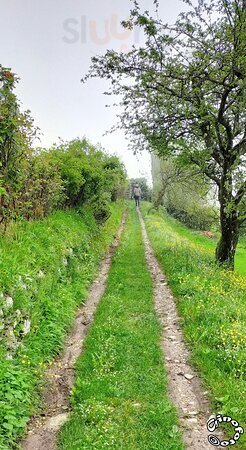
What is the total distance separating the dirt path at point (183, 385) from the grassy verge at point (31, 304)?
2.46m

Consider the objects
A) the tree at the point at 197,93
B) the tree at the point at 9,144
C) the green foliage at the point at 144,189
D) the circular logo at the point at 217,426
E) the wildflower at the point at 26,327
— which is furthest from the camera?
the green foliage at the point at 144,189

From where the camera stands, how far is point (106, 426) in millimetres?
4770

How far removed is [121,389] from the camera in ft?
18.7

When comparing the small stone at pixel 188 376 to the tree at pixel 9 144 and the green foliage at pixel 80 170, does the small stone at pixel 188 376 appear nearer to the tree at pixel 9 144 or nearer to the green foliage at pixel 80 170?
the tree at pixel 9 144

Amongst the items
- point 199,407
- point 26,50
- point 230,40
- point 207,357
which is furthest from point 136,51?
point 199,407

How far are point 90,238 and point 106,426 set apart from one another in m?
12.2

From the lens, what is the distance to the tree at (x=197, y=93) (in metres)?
11.5

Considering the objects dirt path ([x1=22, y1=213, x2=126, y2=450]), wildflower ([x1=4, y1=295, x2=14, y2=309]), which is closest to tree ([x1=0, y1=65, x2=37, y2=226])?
wildflower ([x1=4, y1=295, x2=14, y2=309])

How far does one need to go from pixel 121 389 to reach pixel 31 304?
2.73m

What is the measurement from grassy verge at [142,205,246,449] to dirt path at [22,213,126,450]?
2.60 meters

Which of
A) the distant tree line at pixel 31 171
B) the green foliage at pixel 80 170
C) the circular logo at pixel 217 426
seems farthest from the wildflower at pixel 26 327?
the green foliage at pixel 80 170

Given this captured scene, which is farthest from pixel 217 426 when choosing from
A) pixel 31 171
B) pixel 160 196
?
pixel 160 196

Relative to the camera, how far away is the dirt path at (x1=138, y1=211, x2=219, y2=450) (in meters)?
4.72

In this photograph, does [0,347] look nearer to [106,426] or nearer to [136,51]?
[106,426]
